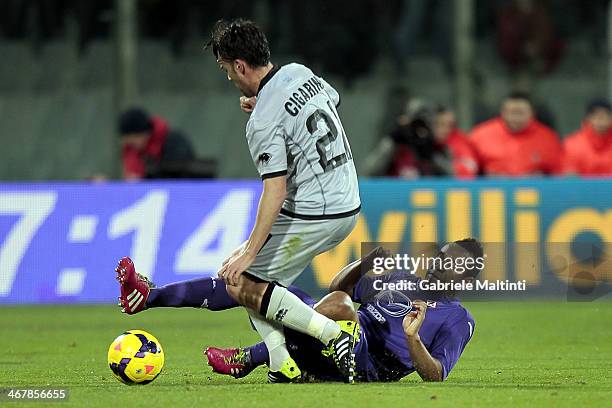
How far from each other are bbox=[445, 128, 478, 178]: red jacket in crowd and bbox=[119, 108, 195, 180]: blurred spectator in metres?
2.71

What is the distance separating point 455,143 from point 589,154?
1.39m

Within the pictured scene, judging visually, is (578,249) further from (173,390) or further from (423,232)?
(173,390)

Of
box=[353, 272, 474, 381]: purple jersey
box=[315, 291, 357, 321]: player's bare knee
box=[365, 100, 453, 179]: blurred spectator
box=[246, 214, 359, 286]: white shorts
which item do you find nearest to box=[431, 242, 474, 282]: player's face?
box=[353, 272, 474, 381]: purple jersey

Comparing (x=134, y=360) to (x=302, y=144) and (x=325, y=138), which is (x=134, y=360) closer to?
(x=302, y=144)

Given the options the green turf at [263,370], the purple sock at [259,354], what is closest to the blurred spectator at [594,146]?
the green turf at [263,370]

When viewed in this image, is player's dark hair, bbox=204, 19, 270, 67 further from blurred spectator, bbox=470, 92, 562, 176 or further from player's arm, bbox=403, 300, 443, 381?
blurred spectator, bbox=470, 92, 562, 176

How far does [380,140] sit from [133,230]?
13.7ft

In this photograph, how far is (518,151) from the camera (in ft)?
47.2

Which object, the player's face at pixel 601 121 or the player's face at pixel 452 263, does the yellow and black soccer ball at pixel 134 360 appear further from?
the player's face at pixel 601 121

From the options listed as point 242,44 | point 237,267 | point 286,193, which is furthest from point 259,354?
point 242,44

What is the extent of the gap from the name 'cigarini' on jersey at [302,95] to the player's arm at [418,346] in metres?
1.22

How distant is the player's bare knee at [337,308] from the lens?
7480 mm

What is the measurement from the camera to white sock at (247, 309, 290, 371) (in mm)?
7500

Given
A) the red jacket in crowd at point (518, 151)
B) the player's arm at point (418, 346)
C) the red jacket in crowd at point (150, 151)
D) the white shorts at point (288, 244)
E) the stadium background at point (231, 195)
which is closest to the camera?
the player's arm at point (418, 346)
